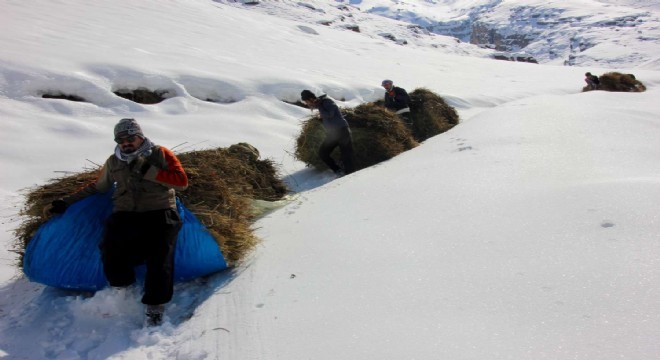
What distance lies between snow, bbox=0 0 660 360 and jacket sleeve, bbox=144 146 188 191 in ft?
2.25

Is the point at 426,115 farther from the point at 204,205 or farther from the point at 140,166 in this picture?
the point at 140,166

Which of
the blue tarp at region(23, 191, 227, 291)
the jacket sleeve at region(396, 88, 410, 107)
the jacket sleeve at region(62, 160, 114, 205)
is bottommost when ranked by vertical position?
the blue tarp at region(23, 191, 227, 291)

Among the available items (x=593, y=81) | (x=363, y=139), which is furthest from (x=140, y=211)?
(x=593, y=81)

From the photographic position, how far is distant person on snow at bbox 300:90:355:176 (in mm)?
5887

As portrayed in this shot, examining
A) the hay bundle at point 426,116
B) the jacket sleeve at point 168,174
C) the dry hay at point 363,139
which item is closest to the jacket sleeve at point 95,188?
the jacket sleeve at point 168,174

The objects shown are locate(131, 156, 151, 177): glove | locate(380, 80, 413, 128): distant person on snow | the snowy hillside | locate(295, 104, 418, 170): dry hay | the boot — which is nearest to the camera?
the boot

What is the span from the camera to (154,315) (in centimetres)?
244

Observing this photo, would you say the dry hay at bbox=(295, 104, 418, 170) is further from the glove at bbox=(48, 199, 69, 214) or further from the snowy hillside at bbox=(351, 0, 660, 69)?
the snowy hillside at bbox=(351, 0, 660, 69)

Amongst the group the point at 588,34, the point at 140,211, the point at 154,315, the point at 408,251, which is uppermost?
the point at 588,34

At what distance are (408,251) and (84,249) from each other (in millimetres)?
2037

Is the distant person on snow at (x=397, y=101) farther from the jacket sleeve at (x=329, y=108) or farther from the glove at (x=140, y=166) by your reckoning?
the glove at (x=140, y=166)

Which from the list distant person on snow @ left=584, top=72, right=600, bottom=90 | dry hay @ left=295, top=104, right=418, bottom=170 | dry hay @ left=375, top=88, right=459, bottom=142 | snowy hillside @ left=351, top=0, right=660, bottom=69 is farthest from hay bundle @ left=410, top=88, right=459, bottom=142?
snowy hillside @ left=351, top=0, right=660, bottom=69

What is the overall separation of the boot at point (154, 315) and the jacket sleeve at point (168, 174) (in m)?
0.72

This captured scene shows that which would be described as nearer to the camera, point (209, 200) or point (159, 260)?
point (159, 260)
